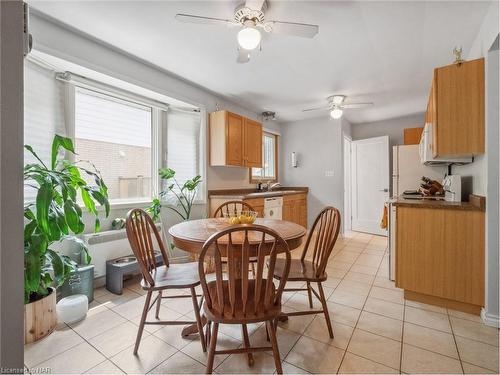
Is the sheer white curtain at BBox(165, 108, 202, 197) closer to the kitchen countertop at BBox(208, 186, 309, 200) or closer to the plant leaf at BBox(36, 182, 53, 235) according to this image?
the kitchen countertop at BBox(208, 186, 309, 200)

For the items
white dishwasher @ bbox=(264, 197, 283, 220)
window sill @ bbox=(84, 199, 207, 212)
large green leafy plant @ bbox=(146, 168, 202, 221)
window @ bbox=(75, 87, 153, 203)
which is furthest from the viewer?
white dishwasher @ bbox=(264, 197, 283, 220)

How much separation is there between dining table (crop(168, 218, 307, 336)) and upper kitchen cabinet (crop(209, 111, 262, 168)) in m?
1.70

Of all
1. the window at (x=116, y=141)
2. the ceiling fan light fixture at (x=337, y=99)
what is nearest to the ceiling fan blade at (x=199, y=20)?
the window at (x=116, y=141)

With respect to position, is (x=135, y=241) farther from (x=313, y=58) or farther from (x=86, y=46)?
(x=313, y=58)

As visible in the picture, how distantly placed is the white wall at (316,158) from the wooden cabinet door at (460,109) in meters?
2.81

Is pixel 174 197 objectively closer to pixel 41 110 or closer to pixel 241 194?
pixel 241 194

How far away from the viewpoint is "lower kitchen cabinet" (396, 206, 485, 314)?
1953 mm

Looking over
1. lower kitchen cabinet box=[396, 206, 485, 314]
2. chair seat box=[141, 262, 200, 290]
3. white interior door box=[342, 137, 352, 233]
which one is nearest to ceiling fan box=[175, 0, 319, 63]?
chair seat box=[141, 262, 200, 290]

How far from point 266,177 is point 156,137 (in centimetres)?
266

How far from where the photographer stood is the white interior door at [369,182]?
4.96 m

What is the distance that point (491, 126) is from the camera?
1.82 meters

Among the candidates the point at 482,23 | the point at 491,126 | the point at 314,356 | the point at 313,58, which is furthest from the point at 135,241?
the point at 482,23

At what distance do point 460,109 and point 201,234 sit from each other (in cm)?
228

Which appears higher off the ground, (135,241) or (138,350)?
(135,241)
